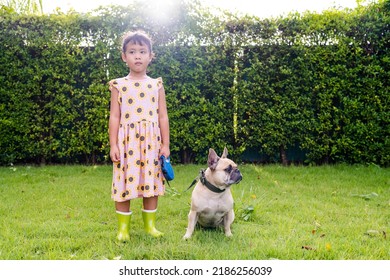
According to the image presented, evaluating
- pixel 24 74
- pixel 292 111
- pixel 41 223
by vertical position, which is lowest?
pixel 41 223

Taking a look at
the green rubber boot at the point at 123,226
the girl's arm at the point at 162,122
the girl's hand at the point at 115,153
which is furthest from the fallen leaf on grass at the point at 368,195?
the girl's hand at the point at 115,153

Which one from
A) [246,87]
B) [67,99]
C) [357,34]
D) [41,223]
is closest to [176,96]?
[246,87]

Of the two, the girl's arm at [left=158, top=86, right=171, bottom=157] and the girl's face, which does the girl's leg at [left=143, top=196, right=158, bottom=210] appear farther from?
the girl's face

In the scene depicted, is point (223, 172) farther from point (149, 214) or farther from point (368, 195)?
point (368, 195)

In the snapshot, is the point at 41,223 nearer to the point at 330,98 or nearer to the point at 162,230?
the point at 162,230

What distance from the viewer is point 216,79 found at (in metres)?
7.98

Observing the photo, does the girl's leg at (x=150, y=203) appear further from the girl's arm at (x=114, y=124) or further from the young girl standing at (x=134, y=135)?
the girl's arm at (x=114, y=124)

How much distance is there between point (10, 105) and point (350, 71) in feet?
19.9

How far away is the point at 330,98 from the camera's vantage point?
25.8 ft

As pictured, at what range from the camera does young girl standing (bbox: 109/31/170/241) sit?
3752 mm

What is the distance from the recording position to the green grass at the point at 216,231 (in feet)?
11.1

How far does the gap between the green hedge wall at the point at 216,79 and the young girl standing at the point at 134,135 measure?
4119mm

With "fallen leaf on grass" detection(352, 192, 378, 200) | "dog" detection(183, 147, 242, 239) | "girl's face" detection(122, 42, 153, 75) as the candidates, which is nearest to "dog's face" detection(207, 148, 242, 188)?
"dog" detection(183, 147, 242, 239)

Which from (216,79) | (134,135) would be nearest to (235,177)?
(134,135)
